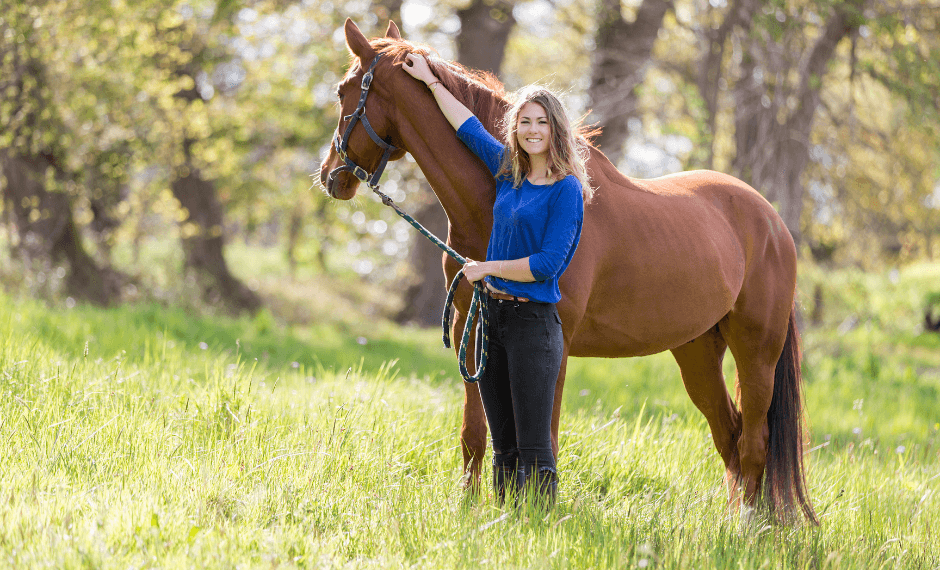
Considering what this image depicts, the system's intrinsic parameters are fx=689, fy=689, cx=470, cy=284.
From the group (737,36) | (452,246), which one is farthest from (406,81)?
(737,36)

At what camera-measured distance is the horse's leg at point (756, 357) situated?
361 centimetres

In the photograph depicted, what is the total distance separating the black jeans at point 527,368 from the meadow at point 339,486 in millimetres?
246

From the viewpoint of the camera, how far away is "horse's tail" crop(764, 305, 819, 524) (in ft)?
11.5

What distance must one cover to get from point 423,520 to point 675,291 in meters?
1.51

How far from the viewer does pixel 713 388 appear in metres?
3.78

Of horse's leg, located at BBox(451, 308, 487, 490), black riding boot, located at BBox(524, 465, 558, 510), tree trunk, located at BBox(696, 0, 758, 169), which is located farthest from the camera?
tree trunk, located at BBox(696, 0, 758, 169)

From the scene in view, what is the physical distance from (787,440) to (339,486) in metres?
2.36

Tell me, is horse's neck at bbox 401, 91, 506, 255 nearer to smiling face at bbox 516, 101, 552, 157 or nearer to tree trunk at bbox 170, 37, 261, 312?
smiling face at bbox 516, 101, 552, 157

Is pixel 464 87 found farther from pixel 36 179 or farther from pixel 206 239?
pixel 206 239

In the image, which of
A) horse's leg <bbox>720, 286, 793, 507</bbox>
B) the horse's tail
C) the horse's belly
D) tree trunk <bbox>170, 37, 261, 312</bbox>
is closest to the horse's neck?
the horse's belly

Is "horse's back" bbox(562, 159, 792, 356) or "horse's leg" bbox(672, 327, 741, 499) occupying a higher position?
"horse's back" bbox(562, 159, 792, 356)

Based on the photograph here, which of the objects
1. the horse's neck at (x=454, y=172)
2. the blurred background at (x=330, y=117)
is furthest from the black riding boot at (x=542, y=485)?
the blurred background at (x=330, y=117)

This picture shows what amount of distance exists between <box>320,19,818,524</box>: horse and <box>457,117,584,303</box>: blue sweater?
0.76ft

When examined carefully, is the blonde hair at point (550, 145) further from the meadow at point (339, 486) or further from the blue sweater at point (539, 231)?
the meadow at point (339, 486)
